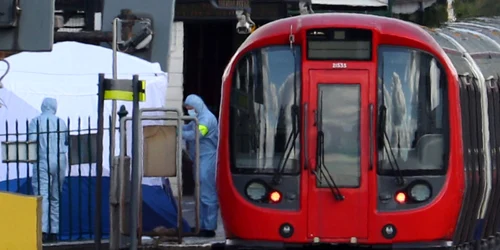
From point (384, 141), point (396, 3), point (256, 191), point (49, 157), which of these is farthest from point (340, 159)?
point (396, 3)

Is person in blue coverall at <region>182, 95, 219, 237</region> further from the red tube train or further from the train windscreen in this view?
the train windscreen

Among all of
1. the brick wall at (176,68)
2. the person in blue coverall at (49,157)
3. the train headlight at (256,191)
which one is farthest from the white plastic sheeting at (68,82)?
the brick wall at (176,68)

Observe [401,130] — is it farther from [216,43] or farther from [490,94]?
[216,43]

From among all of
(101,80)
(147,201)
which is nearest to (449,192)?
(101,80)

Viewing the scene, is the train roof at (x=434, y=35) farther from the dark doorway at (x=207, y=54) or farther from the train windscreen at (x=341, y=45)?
the dark doorway at (x=207, y=54)

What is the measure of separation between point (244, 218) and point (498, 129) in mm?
3161

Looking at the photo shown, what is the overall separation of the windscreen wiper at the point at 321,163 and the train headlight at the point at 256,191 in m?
0.51

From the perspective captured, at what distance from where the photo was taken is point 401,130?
11242mm

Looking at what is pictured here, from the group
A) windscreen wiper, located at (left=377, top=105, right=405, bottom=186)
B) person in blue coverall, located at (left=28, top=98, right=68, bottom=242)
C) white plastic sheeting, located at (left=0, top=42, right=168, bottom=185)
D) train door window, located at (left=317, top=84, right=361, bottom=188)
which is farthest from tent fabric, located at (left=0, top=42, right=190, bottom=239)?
windscreen wiper, located at (left=377, top=105, right=405, bottom=186)

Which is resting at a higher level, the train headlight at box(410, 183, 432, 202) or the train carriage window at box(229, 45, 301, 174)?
the train carriage window at box(229, 45, 301, 174)

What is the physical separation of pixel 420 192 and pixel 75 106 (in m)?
4.99

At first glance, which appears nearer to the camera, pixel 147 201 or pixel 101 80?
pixel 101 80

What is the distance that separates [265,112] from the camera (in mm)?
11367

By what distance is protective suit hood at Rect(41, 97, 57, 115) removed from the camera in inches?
538
